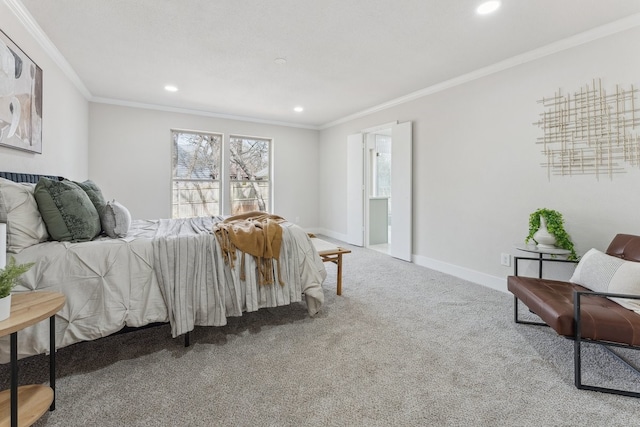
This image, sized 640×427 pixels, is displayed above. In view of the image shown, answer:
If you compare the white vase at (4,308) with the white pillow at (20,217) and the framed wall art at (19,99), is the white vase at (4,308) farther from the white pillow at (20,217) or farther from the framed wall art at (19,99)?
the framed wall art at (19,99)

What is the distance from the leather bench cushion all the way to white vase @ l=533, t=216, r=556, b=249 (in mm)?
645

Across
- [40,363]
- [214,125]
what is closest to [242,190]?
[214,125]

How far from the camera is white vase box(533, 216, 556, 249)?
8.50 ft

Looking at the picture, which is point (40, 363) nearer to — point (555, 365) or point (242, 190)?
point (555, 365)

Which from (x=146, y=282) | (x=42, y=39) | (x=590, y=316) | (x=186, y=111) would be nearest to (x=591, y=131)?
(x=590, y=316)

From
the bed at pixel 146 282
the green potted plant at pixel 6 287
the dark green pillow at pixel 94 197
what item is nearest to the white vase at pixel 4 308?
the green potted plant at pixel 6 287

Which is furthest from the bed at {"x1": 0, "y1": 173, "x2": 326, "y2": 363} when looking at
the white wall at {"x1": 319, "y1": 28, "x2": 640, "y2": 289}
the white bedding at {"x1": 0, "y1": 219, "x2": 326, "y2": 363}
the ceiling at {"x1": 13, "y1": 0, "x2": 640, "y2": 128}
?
the white wall at {"x1": 319, "y1": 28, "x2": 640, "y2": 289}

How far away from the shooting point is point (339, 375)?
5.80 ft

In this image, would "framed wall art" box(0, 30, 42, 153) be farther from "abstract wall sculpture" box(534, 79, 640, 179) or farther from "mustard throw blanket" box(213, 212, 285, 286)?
"abstract wall sculpture" box(534, 79, 640, 179)

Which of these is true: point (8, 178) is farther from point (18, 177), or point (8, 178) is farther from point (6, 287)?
point (6, 287)

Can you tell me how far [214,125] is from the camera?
217 inches

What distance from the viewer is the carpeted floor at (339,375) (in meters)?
1.45

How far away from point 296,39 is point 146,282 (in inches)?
95.6

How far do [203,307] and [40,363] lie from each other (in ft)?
3.26
